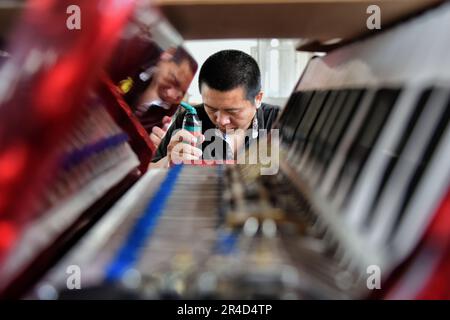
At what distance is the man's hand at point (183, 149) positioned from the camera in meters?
1.48

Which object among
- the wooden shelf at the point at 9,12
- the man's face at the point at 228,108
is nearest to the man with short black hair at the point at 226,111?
the man's face at the point at 228,108

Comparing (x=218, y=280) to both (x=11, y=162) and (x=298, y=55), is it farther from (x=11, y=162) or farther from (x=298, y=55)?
(x=298, y=55)

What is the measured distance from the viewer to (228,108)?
160 cm

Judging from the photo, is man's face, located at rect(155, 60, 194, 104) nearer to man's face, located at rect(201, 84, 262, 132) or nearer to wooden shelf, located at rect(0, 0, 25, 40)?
man's face, located at rect(201, 84, 262, 132)

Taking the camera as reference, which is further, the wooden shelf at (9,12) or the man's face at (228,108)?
the man's face at (228,108)

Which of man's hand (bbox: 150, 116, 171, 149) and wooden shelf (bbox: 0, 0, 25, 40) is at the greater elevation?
wooden shelf (bbox: 0, 0, 25, 40)

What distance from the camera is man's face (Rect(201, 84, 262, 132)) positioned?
1.60 m

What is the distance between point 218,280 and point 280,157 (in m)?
0.71

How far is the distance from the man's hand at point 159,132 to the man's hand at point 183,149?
0.19ft

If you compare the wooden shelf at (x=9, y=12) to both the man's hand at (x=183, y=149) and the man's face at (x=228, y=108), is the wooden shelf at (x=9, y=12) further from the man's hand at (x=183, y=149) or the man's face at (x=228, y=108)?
the man's face at (x=228, y=108)

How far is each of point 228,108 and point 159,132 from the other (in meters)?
0.27

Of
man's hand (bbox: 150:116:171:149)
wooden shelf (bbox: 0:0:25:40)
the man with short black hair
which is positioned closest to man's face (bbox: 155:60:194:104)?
man's hand (bbox: 150:116:171:149)

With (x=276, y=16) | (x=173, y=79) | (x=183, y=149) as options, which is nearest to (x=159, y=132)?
(x=183, y=149)

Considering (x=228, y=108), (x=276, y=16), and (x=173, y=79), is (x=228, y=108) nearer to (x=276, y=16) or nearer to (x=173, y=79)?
(x=173, y=79)
